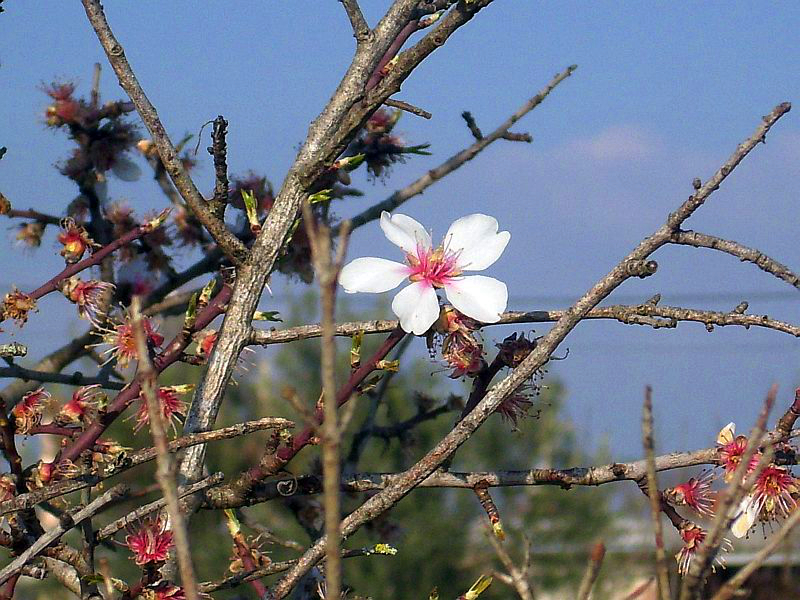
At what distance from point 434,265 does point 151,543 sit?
1.80 feet

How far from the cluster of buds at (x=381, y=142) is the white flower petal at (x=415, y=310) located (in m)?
0.71

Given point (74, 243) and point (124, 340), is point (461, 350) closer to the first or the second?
point (124, 340)

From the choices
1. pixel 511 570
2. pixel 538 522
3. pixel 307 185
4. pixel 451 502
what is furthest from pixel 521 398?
pixel 451 502

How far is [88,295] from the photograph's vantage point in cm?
172

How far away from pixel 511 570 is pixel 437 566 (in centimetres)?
858

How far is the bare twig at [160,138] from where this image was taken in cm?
143

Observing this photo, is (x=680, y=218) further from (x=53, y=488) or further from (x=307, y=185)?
(x=53, y=488)

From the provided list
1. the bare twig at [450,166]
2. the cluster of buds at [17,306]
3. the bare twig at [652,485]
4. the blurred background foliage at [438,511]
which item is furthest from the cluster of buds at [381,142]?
the blurred background foliage at [438,511]

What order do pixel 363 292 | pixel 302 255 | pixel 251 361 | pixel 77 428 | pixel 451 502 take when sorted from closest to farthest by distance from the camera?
1. pixel 363 292
2. pixel 77 428
3. pixel 251 361
4. pixel 302 255
5. pixel 451 502

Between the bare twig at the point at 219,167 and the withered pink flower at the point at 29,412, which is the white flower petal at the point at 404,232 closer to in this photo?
the bare twig at the point at 219,167

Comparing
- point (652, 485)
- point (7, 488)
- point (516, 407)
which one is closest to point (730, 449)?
point (516, 407)

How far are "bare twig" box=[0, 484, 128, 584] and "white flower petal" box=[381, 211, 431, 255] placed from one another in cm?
54

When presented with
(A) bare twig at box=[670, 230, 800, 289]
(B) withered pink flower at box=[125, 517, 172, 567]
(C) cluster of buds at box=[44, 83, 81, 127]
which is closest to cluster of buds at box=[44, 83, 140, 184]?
(C) cluster of buds at box=[44, 83, 81, 127]

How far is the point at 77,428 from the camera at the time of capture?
4.97 ft
